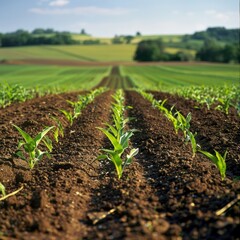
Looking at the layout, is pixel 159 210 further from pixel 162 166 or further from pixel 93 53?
pixel 93 53

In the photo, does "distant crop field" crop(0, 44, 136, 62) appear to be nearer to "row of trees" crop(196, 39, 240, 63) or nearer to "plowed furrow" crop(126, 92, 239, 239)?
"row of trees" crop(196, 39, 240, 63)

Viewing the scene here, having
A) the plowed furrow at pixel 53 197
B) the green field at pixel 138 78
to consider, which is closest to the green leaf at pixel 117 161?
the plowed furrow at pixel 53 197

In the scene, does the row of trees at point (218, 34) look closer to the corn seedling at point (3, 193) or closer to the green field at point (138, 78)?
the green field at point (138, 78)

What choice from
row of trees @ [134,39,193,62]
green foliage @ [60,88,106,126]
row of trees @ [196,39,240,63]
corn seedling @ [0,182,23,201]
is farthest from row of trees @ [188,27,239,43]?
corn seedling @ [0,182,23,201]

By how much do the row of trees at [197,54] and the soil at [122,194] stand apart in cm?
8622

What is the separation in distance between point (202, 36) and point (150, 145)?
166 meters

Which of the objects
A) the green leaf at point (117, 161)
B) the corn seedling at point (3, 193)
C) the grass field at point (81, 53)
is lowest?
the corn seedling at point (3, 193)

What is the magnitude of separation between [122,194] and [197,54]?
96702mm

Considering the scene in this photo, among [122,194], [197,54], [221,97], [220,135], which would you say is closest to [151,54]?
[197,54]

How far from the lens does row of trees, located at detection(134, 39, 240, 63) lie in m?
87.9

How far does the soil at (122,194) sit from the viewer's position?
3.38 meters

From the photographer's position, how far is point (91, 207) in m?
4.18

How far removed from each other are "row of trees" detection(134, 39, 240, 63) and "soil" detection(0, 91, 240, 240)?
283 feet

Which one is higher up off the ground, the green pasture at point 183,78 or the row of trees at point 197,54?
the row of trees at point 197,54
